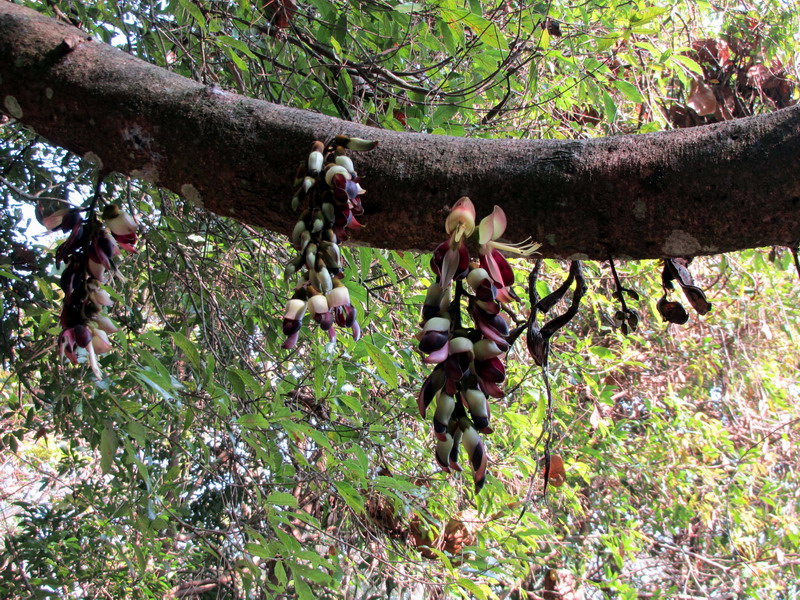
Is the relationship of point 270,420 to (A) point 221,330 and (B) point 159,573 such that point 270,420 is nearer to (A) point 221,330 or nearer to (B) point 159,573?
(A) point 221,330

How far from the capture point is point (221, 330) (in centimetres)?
225

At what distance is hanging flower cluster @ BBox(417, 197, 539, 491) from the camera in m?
0.63

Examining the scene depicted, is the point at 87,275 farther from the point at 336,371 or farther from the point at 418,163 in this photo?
the point at 336,371

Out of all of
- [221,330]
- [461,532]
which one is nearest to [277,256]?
[221,330]

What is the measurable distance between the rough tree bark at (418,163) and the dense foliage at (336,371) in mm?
394

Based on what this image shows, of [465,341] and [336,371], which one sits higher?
[465,341]

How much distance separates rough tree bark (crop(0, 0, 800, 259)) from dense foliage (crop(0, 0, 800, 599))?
1.29 ft

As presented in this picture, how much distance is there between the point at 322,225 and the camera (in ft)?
2.43

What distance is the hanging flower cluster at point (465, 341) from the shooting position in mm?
633

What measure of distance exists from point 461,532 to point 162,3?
239 cm

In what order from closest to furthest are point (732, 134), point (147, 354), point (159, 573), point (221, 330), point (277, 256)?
point (732, 134) → point (147, 354) → point (221, 330) → point (277, 256) → point (159, 573)

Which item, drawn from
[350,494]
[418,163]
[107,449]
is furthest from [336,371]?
[418,163]

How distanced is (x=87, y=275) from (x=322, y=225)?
45 centimetres

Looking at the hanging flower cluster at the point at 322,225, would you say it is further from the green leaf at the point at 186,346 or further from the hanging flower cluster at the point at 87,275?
the green leaf at the point at 186,346
